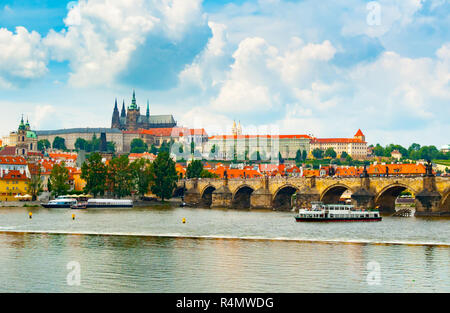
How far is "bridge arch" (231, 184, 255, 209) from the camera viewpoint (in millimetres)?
100062

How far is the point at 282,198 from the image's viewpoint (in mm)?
92875

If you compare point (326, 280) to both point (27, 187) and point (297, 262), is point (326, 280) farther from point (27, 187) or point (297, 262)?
point (27, 187)

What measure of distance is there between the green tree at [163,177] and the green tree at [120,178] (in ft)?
13.5

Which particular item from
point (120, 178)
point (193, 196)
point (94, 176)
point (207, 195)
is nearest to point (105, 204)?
point (94, 176)

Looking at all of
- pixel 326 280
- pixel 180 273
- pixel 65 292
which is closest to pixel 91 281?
pixel 65 292

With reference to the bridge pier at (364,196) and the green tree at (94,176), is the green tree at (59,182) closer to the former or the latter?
the green tree at (94,176)

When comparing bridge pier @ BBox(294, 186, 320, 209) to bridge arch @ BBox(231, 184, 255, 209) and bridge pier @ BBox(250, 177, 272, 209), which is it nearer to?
bridge pier @ BBox(250, 177, 272, 209)

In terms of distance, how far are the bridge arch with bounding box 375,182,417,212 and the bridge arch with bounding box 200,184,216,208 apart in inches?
1455

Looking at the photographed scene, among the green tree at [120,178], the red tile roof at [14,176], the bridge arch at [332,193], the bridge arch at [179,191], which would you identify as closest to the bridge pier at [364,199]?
the bridge arch at [332,193]

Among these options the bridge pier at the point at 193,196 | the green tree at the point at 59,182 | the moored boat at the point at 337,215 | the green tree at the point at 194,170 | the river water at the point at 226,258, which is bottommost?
the river water at the point at 226,258

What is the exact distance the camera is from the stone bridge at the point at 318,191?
224 ft

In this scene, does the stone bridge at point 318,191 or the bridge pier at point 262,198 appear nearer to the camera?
the stone bridge at point 318,191

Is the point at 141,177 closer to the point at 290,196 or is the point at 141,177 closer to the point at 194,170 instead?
the point at 194,170

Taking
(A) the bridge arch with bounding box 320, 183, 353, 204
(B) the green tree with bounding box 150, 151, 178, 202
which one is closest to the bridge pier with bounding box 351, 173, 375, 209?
(A) the bridge arch with bounding box 320, 183, 353, 204
